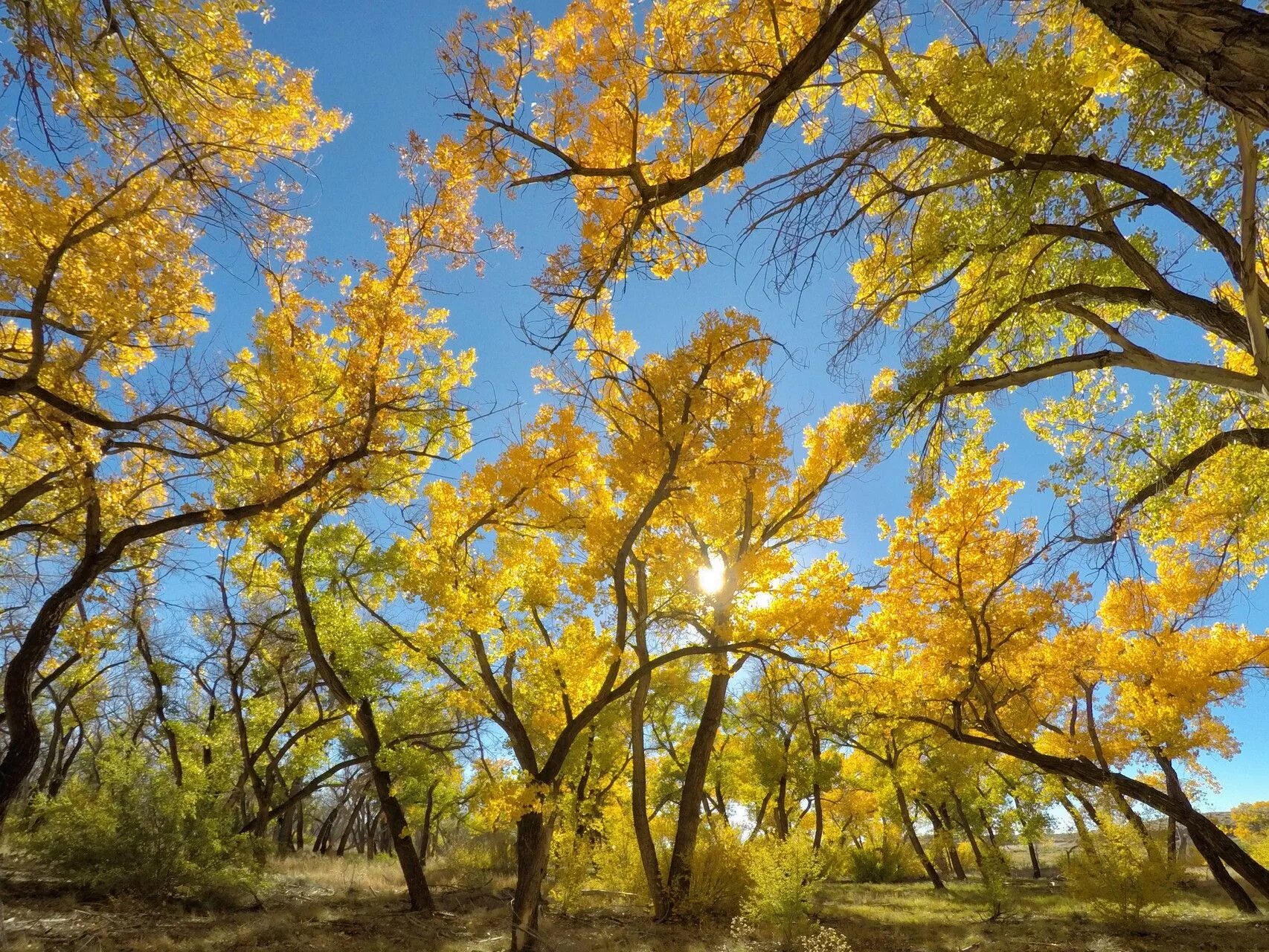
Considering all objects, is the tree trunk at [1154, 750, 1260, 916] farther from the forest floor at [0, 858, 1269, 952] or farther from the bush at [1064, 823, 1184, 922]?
the bush at [1064, 823, 1184, 922]

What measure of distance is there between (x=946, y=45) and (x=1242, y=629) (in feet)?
50.1

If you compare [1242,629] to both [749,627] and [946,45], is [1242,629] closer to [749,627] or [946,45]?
[749,627]

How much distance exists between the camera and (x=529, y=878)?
7.03 m

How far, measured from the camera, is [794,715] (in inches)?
607

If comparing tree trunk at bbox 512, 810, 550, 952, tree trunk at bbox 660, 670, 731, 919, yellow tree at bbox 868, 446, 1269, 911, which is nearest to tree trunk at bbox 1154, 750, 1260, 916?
yellow tree at bbox 868, 446, 1269, 911

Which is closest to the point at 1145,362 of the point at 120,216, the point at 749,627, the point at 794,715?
the point at 749,627

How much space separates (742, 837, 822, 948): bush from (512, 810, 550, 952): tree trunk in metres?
3.50

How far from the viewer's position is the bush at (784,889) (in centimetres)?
854

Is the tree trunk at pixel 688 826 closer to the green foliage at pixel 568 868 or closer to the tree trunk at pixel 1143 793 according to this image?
the green foliage at pixel 568 868

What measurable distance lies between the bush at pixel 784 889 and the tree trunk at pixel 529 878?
350 cm

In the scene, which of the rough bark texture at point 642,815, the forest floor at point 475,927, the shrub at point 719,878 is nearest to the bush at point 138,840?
the forest floor at point 475,927

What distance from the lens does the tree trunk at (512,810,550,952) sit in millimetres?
6891

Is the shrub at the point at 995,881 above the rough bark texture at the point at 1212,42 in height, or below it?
below

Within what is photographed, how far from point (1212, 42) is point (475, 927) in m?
12.0
